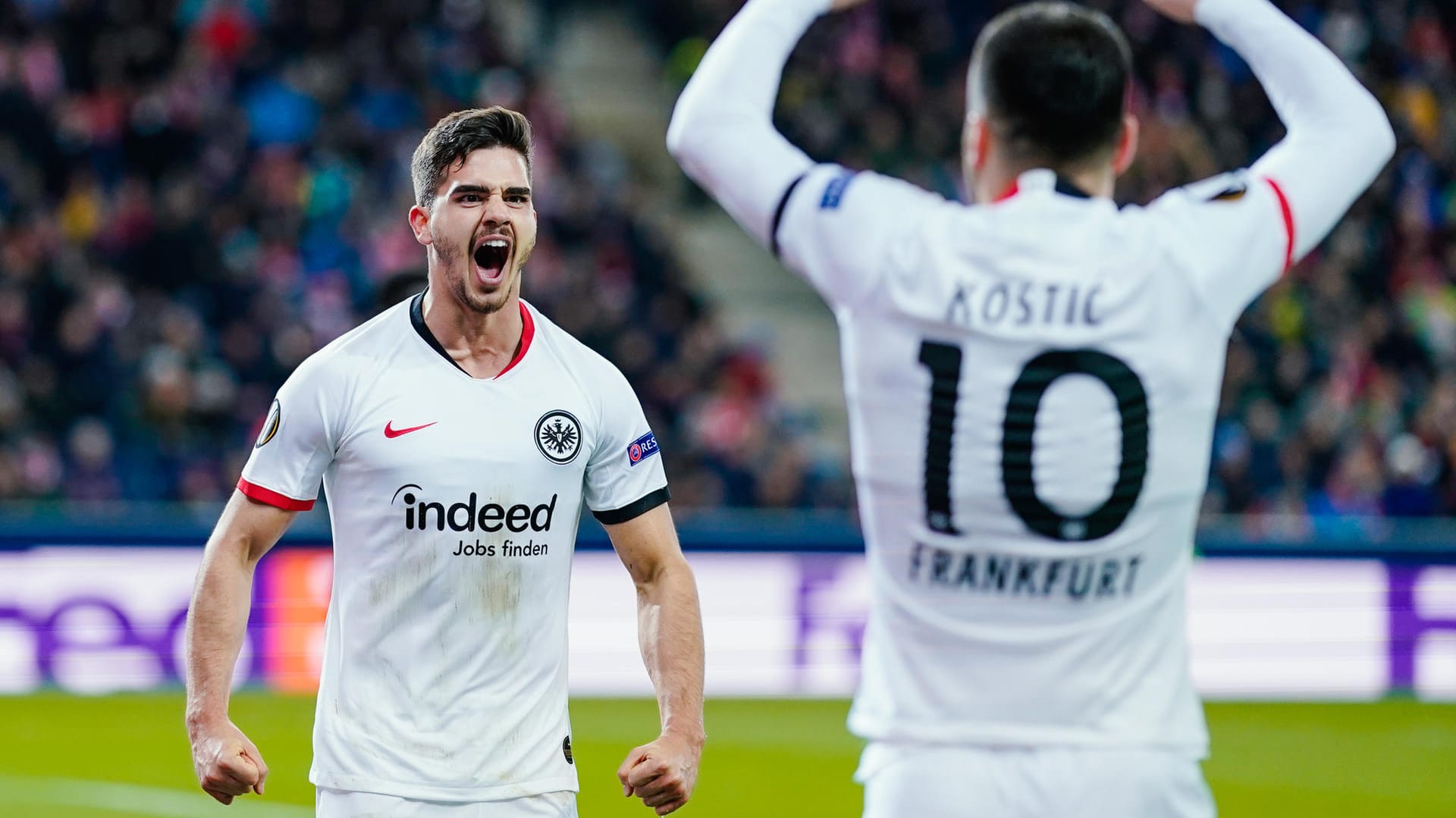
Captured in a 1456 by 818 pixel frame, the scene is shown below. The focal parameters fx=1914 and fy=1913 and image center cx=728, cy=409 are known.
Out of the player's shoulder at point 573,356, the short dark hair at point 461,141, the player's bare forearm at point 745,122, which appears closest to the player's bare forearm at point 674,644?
the player's shoulder at point 573,356

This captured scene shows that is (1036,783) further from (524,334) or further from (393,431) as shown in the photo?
(524,334)

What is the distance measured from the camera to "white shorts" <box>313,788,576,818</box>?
412 centimetres

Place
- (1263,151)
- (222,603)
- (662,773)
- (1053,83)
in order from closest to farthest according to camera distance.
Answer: (1053,83) < (662,773) < (222,603) < (1263,151)

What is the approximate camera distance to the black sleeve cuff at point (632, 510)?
4.58 meters

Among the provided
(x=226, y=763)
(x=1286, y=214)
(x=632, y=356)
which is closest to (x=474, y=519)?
(x=226, y=763)

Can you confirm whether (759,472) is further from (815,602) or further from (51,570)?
(51,570)

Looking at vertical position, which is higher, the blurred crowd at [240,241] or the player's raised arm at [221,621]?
the player's raised arm at [221,621]

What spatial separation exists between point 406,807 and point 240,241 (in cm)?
1212

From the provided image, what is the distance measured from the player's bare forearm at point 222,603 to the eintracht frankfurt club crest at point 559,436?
60 centimetres

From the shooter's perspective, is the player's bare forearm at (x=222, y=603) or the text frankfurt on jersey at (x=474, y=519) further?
the text frankfurt on jersey at (x=474, y=519)

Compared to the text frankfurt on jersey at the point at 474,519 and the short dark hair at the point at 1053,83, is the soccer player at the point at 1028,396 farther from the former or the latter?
the text frankfurt on jersey at the point at 474,519

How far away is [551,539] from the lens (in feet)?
14.4

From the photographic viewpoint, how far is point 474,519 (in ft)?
14.1

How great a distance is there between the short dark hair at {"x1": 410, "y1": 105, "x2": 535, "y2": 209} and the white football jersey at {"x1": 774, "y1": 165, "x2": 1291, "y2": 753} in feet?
5.25
